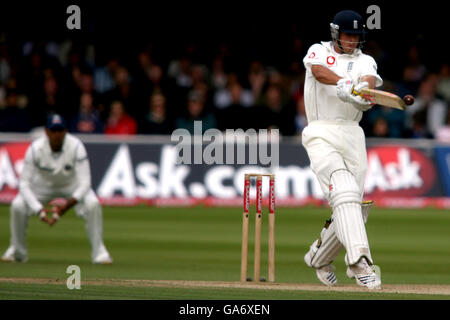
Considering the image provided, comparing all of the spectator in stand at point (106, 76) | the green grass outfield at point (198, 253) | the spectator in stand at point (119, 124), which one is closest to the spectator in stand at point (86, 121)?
the spectator in stand at point (119, 124)

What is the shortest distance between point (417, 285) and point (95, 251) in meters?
3.58

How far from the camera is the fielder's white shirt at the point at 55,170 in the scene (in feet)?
37.9

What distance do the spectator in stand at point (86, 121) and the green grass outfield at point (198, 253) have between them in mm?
1501

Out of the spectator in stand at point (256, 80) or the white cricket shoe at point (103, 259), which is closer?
the white cricket shoe at point (103, 259)

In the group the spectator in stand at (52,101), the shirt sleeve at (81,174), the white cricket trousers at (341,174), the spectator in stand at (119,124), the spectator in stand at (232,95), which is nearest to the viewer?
the white cricket trousers at (341,174)

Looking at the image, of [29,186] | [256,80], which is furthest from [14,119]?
[29,186]

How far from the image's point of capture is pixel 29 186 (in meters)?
11.5

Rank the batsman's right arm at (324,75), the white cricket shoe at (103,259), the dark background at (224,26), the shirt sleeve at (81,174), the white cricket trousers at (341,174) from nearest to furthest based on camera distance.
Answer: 1. the white cricket trousers at (341,174)
2. the batsman's right arm at (324,75)
3. the white cricket shoe at (103,259)
4. the shirt sleeve at (81,174)
5. the dark background at (224,26)

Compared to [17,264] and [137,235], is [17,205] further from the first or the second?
[137,235]

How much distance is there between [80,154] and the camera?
11781 millimetres

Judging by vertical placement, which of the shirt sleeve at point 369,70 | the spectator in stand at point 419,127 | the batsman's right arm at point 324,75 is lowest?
the batsman's right arm at point 324,75

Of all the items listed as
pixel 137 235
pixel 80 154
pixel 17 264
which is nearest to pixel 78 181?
pixel 80 154

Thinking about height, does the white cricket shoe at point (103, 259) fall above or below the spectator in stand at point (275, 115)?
below

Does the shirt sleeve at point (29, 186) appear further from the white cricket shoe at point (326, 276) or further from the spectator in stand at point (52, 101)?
the spectator in stand at point (52, 101)
